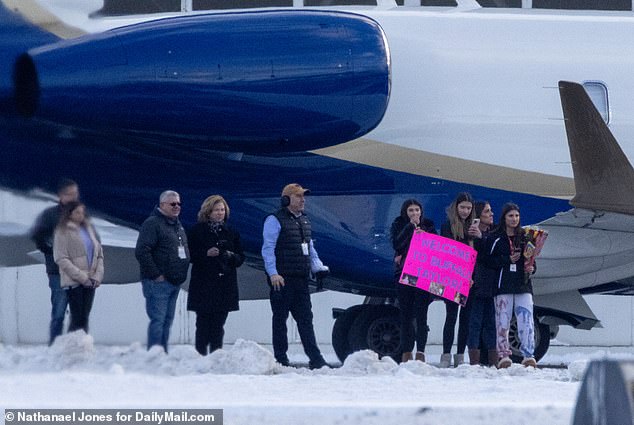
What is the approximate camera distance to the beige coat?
11.9m

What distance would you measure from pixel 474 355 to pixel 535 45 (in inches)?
154

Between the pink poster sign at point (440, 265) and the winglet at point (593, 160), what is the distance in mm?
1555

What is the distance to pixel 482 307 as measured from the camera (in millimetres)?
13289

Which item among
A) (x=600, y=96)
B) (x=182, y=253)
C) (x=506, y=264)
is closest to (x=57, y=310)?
(x=182, y=253)

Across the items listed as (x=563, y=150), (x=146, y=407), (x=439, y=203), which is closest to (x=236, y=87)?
(x=439, y=203)

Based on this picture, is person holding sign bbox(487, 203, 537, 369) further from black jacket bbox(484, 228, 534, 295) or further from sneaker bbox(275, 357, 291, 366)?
sneaker bbox(275, 357, 291, 366)

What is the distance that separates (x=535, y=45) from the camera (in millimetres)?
15219

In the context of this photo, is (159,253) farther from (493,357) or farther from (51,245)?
(493,357)

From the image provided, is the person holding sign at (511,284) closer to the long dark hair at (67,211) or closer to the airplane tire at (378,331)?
the airplane tire at (378,331)

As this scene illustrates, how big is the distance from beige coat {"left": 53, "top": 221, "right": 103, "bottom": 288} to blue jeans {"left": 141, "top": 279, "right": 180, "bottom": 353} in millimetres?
468

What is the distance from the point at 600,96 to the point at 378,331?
370cm

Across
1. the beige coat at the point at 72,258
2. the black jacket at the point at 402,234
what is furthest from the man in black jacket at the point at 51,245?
the black jacket at the point at 402,234

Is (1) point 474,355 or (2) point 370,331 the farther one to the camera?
(2) point 370,331

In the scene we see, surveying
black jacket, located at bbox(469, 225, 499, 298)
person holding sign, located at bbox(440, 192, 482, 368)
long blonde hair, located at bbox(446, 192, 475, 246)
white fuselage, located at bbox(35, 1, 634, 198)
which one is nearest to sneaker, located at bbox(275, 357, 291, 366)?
person holding sign, located at bbox(440, 192, 482, 368)
